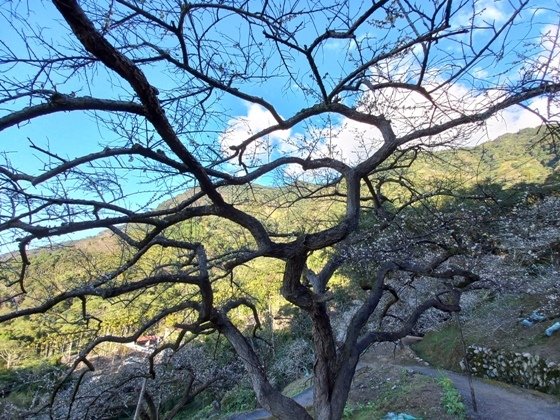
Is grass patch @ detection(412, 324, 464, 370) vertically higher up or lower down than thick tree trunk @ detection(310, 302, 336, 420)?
lower down

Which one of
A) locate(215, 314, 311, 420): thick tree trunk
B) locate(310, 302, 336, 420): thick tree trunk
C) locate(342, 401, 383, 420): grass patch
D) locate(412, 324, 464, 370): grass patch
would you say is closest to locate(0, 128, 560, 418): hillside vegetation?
locate(412, 324, 464, 370): grass patch

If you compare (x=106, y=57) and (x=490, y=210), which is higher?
(x=106, y=57)

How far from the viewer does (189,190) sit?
3182 mm

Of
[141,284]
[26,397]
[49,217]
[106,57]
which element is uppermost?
[106,57]

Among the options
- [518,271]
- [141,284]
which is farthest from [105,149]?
[518,271]

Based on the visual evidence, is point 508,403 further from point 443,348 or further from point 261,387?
point 261,387

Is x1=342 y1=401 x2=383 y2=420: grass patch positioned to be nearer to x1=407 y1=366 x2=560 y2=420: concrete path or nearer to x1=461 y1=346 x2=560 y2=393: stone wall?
x1=407 y1=366 x2=560 y2=420: concrete path

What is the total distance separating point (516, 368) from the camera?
9.96 metres

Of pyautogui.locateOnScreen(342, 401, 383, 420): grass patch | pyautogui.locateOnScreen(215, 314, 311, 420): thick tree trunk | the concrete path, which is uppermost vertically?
pyautogui.locateOnScreen(215, 314, 311, 420): thick tree trunk

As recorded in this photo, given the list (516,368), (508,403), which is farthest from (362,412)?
(516,368)

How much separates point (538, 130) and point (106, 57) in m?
2.66

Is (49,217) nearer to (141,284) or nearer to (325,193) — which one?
(141,284)

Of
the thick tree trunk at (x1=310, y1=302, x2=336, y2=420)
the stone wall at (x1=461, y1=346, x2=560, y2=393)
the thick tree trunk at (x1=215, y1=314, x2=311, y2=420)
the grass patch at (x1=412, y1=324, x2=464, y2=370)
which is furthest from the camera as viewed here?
the grass patch at (x1=412, y1=324, x2=464, y2=370)

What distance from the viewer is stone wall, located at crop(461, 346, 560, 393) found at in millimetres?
8836
